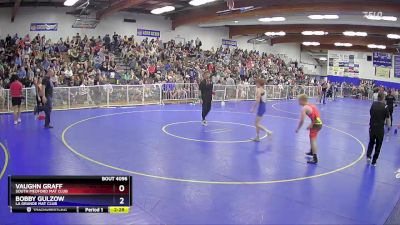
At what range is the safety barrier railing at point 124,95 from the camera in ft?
61.6

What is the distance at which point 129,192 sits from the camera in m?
4.70

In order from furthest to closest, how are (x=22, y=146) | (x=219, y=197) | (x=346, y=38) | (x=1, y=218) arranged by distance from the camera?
(x=346, y=38)
(x=22, y=146)
(x=219, y=197)
(x=1, y=218)

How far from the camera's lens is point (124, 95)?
22.0 meters

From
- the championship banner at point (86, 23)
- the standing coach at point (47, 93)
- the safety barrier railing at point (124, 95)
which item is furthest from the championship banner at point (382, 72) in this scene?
the standing coach at point (47, 93)

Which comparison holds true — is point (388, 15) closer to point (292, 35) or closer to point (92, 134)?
point (92, 134)

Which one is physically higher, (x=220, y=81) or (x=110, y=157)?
(x=220, y=81)

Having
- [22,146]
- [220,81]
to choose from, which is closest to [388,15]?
[220,81]

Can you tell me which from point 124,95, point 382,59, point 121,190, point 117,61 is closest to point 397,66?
point 382,59

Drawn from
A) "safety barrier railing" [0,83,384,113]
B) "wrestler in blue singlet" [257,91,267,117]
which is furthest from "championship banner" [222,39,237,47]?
"wrestler in blue singlet" [257,91,267,117]

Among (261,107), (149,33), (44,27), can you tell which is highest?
(149,33)

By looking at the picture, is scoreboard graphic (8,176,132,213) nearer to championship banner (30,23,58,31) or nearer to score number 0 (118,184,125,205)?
score number 0 (118,184,125,205)

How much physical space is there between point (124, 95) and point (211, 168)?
13524 mm

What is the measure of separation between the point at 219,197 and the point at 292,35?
3696 centimetres

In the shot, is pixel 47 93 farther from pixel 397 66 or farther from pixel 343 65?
pixel 397 66
